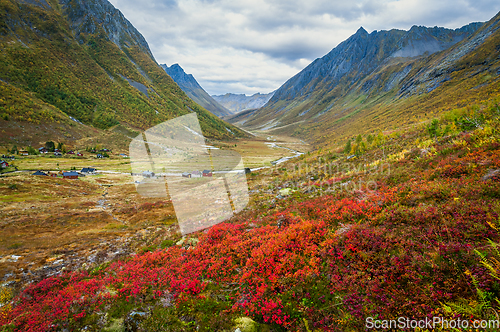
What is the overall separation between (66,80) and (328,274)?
592 ft

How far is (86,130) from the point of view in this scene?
331ft

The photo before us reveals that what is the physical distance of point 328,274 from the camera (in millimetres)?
7293

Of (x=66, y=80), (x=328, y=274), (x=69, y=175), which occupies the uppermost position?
(x=66, y=80)

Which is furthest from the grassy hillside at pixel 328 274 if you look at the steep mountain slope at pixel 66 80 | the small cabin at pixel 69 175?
the steep mountain slope at pixel 66 80

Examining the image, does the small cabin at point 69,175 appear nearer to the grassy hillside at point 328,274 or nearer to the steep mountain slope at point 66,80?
the steep mountain slope at point 66,80

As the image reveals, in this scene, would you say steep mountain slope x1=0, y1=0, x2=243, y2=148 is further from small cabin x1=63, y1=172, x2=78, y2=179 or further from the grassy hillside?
the grassy hillside

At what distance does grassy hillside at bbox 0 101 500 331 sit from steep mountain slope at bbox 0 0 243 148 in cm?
10377

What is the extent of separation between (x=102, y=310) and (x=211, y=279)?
14.5ft

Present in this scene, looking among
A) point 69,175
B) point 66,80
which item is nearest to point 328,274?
point 69,175

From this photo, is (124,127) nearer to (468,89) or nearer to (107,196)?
(107,196)

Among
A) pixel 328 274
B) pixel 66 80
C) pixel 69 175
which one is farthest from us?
pixel 66 80

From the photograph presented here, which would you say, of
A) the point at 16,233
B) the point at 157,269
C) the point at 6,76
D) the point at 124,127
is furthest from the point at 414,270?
the point at 6,76

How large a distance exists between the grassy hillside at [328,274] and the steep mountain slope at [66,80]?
104m

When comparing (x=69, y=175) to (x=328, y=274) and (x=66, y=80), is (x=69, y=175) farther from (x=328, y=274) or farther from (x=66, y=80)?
(x=66, y=80)
